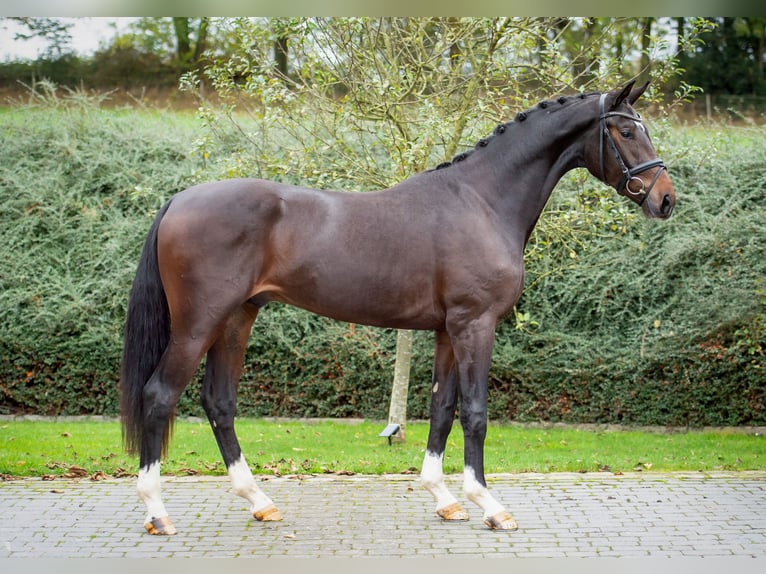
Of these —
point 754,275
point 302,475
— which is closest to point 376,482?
point 302,475

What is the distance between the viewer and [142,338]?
4.79 meters

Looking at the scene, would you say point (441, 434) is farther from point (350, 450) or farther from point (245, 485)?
point (350, 450)

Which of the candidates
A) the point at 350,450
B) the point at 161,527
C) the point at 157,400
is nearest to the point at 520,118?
the point at 157,400

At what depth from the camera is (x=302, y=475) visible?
6.47 m

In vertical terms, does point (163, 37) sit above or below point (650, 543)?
above

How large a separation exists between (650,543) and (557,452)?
3.01m

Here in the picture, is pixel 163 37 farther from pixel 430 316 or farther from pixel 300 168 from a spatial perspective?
pixel 430 316

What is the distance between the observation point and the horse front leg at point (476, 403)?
187 inches

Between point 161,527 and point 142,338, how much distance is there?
3.71 ft

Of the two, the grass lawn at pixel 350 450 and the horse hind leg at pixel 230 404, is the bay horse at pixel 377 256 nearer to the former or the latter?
the horse hind leg at pixel 230 404

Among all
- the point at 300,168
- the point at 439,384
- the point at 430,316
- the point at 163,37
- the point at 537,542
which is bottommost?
the point at 537,542

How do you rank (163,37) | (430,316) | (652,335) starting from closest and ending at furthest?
1. (430,316)
2. (652,335)
3. (163,37)

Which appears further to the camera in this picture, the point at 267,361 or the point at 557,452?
the point at 267,361

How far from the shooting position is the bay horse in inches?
183
